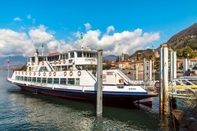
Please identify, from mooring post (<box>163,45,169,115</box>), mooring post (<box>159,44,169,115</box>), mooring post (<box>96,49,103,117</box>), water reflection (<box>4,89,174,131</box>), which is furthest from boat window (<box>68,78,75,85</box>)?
mooring post (<box>163,45,169,115</box>)

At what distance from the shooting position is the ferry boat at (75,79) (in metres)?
19.6

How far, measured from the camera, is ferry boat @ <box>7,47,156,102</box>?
1955 cm

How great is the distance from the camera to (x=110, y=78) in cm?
2294

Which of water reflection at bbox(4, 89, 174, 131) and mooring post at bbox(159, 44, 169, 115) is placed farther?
mooring post at bbox(159, 44, 169, 115)

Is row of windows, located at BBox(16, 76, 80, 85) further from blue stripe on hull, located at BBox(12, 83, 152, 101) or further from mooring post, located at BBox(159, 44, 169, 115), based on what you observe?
mooring post, located at BBox(159, 44, 169, 115)

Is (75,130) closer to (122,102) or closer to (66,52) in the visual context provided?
(122,102)

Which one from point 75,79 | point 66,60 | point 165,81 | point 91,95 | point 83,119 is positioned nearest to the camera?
point 83,119

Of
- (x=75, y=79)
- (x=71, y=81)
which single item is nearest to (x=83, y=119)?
(x=75, y=79)

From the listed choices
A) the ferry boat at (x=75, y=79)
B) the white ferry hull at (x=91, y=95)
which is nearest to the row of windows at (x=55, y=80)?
the ferry boat at (x=75, y=79)

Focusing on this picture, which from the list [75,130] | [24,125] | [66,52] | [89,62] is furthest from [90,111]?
[66,52]

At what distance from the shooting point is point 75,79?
22.9m

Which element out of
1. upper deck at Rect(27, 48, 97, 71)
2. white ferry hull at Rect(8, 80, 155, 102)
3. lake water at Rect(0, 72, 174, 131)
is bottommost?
lake water at Rect(0, 72, 174, 131)

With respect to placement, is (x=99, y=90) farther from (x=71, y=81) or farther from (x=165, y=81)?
(x=71, y=81)

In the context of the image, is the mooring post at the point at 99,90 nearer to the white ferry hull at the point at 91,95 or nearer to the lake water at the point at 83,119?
the lake water at the point at 83,119
